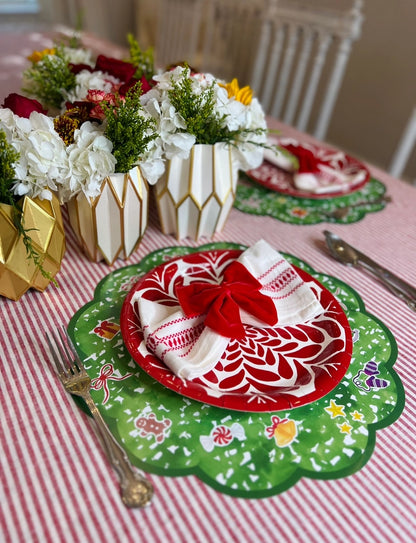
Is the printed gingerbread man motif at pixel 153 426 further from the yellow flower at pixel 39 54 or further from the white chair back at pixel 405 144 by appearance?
the white chair back at pixel 405 144

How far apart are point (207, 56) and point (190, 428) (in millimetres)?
2209

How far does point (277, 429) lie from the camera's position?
464 mm

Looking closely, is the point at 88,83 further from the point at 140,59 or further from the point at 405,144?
the point at 405,144

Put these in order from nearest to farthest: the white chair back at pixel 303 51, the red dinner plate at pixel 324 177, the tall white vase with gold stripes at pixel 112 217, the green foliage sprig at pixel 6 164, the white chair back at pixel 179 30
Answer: the green foliage sprig at pixel 6 164 < the tall white vase with gold stripes at pixel 112 217 < the red dinner plate at pixel 324 177 < the white chair back at pixel 303 51 < the white chair back at pixel 179 30

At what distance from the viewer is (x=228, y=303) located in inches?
21.5

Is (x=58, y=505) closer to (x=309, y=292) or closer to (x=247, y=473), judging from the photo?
(x=247, y=473)

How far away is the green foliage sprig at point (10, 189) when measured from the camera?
1.59 feet

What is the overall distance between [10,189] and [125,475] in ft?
1.17

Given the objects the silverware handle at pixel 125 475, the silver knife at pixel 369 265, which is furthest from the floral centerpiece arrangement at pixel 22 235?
the silver knife at pixel 369 265

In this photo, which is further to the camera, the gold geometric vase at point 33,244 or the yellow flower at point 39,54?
the yellow flower at point 39,54

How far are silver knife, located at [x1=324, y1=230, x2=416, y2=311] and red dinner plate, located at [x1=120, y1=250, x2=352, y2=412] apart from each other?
0.53ft

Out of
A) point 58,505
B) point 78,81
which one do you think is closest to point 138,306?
point 58,505

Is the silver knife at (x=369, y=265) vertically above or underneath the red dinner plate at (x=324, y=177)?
underneath

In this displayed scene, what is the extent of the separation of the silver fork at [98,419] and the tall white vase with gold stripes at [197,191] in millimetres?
282
